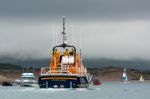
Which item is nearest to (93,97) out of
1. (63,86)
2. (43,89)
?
(63,86)

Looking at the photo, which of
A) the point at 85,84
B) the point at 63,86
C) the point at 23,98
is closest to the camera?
the point at 23,98

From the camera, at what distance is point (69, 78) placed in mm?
159500

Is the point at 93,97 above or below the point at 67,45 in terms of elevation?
below

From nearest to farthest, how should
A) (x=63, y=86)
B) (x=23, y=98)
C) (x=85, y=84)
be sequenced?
(x=23, y=98) → (x=63, y=86) → (x=85, y=84)

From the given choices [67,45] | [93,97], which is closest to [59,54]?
[67,45]

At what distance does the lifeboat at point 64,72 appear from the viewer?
158812 mm

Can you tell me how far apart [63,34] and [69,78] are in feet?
69.0

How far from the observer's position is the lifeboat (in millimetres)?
158812

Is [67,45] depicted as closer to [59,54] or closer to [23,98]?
[59,54]

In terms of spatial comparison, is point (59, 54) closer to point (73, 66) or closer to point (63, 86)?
point (73, 66)

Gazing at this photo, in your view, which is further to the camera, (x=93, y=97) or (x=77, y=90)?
(x=77, y=90)

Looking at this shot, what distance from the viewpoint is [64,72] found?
538 feet

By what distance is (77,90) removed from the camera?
16638 centimetres

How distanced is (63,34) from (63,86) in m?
22.1
